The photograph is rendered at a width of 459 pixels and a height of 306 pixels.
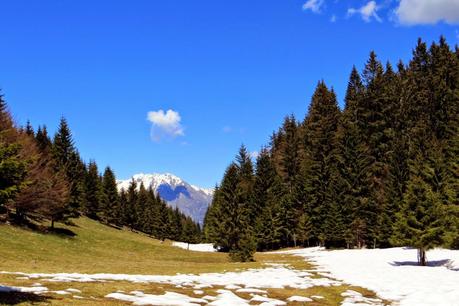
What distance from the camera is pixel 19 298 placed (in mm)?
14352

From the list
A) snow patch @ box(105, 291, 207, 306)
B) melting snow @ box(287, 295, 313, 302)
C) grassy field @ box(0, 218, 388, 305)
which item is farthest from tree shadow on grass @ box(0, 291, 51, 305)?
melting snow @ box(287, 295, 313, 302)

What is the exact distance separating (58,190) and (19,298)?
132 ft

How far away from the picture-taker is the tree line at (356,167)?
171ft

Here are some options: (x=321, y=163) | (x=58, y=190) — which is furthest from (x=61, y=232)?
(x=321, y=163)

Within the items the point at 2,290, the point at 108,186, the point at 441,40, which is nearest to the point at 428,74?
the point at 441,40

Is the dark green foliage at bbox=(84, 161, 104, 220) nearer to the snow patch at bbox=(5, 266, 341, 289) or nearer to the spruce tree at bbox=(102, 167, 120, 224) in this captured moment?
the spruce tree at bbox=(102, 167, 120, 224)

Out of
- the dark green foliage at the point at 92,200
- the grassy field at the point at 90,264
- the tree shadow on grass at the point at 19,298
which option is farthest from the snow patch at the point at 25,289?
the dark green foliage at the point at 92,200

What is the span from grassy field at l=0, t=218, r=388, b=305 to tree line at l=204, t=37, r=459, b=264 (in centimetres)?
977

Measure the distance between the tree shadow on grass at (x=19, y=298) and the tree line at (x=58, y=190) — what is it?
3.23m

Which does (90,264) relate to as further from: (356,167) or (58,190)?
(356,167)

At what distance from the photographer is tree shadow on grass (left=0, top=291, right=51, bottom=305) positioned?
13.7 metres

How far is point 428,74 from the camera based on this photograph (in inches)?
3093

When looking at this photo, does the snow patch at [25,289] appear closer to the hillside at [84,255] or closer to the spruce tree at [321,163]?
the hillside at [84,255]

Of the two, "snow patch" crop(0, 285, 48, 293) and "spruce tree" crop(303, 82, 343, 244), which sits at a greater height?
"spruce tree" crop(303, 82, 343, 244)
